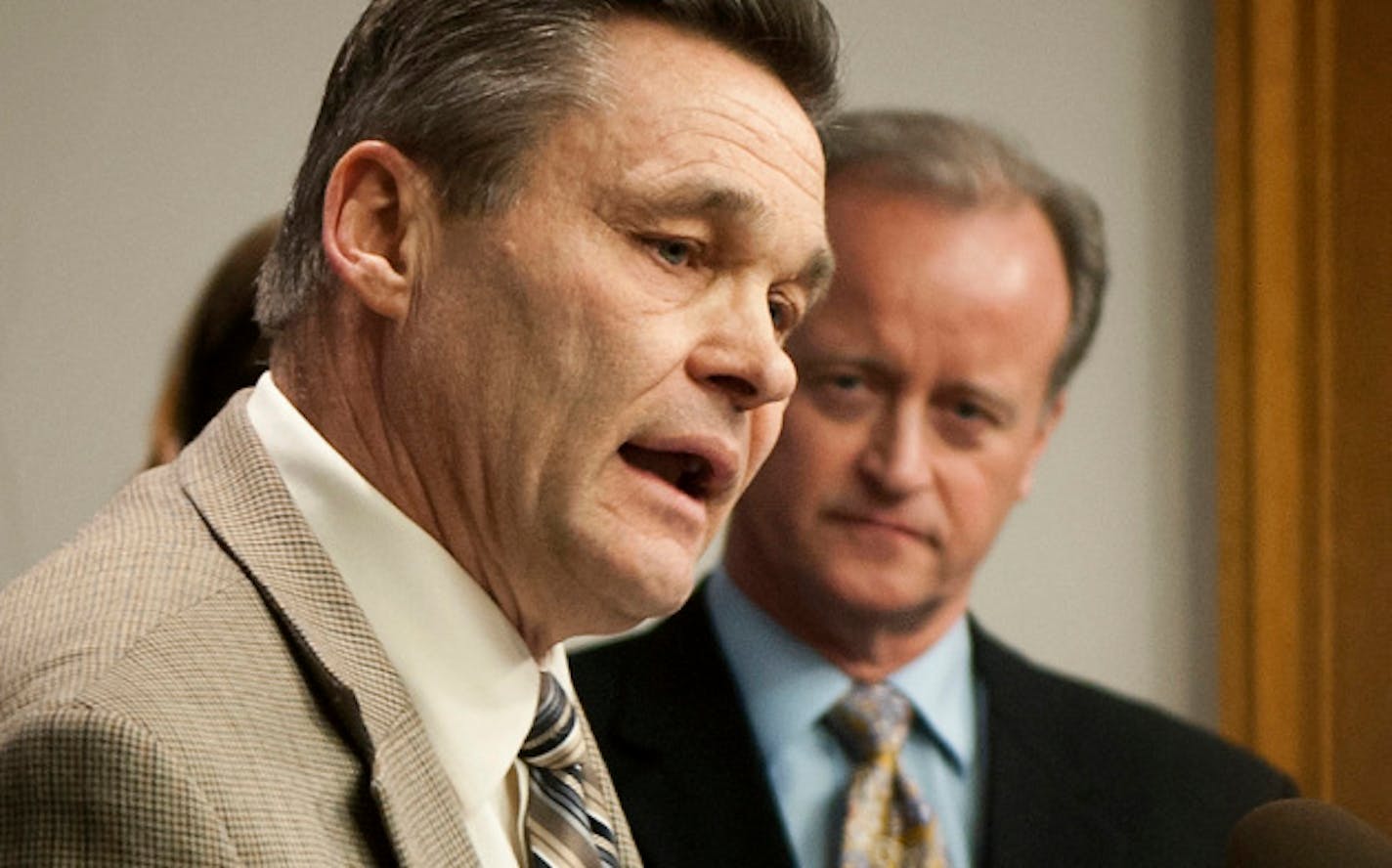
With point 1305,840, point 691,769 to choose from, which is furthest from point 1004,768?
point 1305,840

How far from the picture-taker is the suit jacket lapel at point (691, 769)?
57.9 inches

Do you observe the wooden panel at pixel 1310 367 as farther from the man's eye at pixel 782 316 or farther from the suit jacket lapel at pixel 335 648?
the suit jacket lapel at pixel 335 648

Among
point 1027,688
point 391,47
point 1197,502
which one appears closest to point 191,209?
point 391,47

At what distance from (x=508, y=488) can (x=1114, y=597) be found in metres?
1.05

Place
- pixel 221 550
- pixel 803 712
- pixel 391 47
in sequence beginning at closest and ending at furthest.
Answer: pixel 221 550
pixel 391 47
pixel 803 712

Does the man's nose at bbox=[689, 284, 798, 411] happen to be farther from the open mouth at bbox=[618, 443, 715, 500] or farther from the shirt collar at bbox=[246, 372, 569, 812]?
the shirt collar at bbox=[246, 372, 569, 812]

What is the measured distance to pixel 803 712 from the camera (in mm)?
1523

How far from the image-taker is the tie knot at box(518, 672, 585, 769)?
1142 mm

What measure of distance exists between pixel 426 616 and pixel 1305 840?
47 centimetres

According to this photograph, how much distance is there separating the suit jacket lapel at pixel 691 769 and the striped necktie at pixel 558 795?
11.1 inches

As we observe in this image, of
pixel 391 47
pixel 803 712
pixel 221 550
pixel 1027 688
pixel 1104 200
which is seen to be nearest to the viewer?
pixel 221 550

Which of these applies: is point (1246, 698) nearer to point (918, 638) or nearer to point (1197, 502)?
point (1197, 502)

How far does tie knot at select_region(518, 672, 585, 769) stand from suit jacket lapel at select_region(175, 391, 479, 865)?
15 cm

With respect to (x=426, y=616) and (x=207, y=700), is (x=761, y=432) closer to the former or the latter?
(x=426, y=616)
